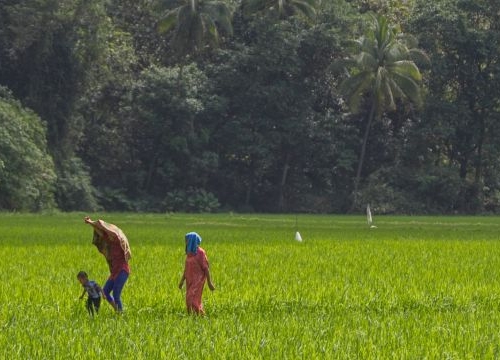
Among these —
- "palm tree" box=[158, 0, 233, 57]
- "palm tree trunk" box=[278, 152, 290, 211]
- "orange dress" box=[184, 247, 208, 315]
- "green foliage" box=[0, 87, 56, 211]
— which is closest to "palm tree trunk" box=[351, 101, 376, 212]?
"palm tree trunk" box=[278, 152, 290, 211]

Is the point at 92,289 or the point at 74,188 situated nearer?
the point at 92,289

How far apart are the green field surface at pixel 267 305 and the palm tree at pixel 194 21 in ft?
87.3

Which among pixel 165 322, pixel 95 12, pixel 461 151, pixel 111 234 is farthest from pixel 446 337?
pixel 461 151

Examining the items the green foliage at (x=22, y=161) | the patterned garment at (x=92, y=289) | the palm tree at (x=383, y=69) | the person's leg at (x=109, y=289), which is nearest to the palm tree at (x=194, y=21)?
the palm tree at (x=383, y=69)

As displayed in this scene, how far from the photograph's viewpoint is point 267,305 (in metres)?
12.5

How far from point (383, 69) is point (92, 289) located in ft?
135

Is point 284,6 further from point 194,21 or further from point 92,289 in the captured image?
point 92,289

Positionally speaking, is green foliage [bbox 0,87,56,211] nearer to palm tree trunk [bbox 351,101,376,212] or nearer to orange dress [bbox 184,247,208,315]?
palm tree trunk [bbox 351,101,376,212]

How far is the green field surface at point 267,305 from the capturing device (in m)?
9.11

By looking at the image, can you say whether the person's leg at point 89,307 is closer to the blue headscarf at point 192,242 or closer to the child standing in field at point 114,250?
the child standing in field at point 114,250

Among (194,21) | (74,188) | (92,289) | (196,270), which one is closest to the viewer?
(92,289)

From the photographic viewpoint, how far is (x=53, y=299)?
12586mm

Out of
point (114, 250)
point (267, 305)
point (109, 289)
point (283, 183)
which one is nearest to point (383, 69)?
point (283, 183)

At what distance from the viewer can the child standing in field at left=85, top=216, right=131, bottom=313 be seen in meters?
10.8
